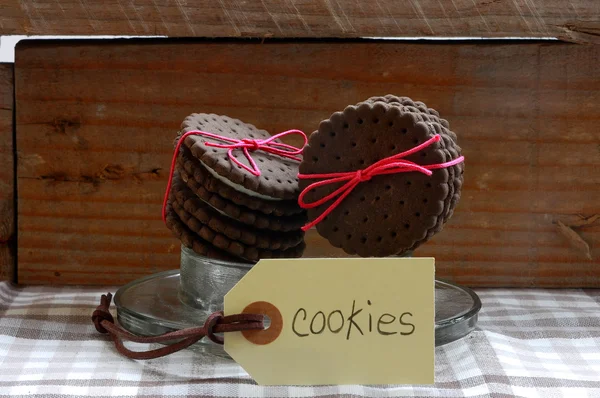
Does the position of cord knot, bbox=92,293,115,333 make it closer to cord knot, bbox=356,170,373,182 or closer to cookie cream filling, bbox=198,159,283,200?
cookie cream filling, bbox=198,159,283,200

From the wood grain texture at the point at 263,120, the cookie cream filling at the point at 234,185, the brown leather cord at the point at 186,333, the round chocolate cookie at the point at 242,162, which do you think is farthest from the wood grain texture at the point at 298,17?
the brown leather cord at the point at 186,333

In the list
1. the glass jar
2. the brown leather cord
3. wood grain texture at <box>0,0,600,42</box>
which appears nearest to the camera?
the brown leather cord

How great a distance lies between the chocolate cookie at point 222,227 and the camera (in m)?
0.77

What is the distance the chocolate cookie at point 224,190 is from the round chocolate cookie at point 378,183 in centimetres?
3

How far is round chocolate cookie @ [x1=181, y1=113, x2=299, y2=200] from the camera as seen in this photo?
74 centimetres

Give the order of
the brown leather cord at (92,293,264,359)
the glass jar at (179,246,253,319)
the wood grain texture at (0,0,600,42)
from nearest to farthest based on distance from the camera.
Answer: the brown leather cord at (92,293,264,359)
the glass jar at (179,246,253,319)
the wood grain texture at (0,0,600,42)

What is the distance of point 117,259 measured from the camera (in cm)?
106

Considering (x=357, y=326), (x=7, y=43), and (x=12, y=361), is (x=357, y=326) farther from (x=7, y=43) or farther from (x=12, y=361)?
(x=7, y=43)

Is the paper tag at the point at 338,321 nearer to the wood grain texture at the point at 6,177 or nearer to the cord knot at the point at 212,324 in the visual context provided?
the cord knot at the point at 212,324

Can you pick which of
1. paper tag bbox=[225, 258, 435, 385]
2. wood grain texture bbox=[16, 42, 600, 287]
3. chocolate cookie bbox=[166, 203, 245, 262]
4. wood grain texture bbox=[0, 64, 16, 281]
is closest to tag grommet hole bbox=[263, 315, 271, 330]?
paper tag bbox=[225, 258, 435, 385]

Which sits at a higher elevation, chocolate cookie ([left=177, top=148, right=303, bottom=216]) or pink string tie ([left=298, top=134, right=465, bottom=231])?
pink string tie ([left=298, top=134, right=465, bottom=231])

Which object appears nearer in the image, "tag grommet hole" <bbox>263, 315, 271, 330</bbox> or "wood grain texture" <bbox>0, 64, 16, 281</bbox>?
"tag grommet hole" <bbox>263, 315, 271, 330</bbox>

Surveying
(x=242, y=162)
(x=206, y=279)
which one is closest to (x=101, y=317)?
(x=206, y=279)

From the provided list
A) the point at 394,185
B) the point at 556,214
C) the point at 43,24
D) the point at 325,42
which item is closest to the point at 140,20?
the point at 43,24
